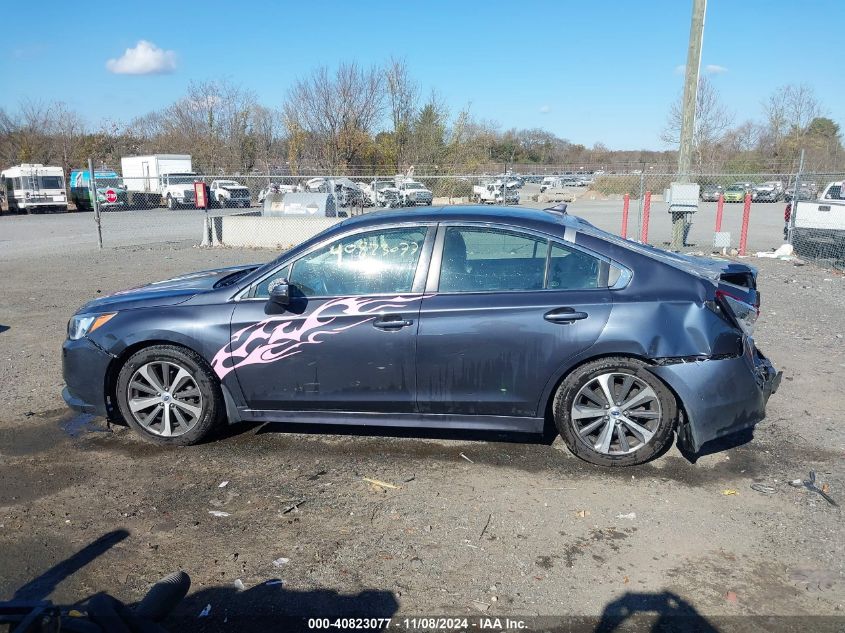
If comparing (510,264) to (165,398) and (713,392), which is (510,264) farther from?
(165,398)

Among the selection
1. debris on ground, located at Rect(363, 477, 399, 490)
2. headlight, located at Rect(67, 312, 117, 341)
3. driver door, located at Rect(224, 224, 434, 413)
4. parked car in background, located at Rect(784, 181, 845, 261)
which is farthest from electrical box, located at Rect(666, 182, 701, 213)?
headlight, located at Rect(67, 312, 117, 341)

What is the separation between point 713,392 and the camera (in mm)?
4121

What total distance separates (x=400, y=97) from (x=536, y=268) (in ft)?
124

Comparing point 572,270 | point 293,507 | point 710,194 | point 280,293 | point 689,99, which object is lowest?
point 293,507

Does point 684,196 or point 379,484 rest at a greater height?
point 684,196

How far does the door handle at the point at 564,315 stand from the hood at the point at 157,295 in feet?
7.79

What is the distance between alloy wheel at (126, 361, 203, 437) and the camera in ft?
15.4

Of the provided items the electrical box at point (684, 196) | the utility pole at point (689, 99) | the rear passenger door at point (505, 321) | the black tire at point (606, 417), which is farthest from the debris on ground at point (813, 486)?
the utility pole at point (689, 99)

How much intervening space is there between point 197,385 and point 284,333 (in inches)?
29.3

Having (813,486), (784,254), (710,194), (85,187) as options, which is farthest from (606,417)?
(85,187)

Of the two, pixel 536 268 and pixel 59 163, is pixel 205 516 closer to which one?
pixel 536 268

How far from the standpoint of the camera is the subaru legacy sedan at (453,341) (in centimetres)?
419

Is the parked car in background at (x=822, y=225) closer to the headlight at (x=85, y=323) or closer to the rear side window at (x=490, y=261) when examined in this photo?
the rear side window at (x=490, y=261)

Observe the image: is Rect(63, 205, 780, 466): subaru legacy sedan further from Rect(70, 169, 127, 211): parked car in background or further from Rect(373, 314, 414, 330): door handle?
Rect(70, 169, 127, 211): parked car in background
